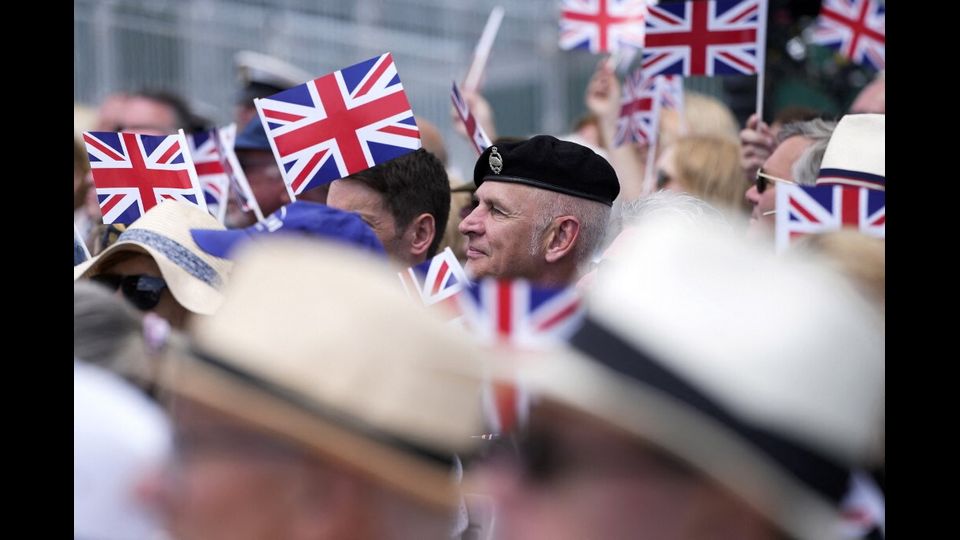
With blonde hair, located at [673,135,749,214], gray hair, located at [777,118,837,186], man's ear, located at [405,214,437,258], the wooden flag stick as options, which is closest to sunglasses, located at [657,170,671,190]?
blonde hair, located at [673,135,749,214]

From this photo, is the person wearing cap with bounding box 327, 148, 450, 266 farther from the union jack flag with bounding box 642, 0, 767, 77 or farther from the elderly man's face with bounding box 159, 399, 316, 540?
the elderly man's face with bounding box 159, 399, 316, 540

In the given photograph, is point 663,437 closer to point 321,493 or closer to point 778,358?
point 778,358

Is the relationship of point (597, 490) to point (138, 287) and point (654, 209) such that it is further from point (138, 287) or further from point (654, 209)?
point (654, 209)

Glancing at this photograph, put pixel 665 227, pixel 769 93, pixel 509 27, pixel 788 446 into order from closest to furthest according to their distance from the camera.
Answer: pixel 788 446 → pixel 665 227 → pixel 769 93 → pixel 509 27

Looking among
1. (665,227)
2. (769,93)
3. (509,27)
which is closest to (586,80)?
(509,27)

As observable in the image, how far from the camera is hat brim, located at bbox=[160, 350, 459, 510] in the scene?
68.2 inches

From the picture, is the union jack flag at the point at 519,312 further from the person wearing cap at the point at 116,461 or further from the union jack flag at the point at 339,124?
the union jack flag at the point at 339,124

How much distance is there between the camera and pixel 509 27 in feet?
43.2

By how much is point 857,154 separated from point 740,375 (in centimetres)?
252

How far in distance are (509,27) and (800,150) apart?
847cm

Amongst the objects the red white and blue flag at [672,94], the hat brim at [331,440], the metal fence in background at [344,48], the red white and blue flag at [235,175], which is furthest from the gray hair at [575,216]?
the metal fence in background at [344,48]

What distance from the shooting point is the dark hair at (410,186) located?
4637mm

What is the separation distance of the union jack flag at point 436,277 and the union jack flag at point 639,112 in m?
2.56
